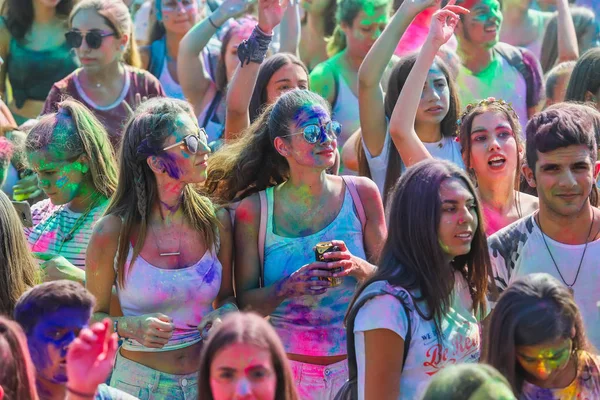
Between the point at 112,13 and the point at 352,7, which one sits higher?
the point at 352,7

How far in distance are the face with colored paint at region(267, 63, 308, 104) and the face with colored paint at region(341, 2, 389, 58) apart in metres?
0.93

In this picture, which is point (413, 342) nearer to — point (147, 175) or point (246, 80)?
point (147, 175)

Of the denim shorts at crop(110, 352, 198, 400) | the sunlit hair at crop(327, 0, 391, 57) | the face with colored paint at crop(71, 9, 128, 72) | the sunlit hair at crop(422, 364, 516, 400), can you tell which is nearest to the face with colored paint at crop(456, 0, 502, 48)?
the sunlit hair at crop(327, 0, 391, 57)

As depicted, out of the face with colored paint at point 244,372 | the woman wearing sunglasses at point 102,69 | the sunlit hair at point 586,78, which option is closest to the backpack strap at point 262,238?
the face with colored paint at point 244,372

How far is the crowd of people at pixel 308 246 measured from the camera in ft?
10.6

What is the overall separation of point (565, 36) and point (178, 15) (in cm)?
249

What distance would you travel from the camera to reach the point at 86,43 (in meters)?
6.31

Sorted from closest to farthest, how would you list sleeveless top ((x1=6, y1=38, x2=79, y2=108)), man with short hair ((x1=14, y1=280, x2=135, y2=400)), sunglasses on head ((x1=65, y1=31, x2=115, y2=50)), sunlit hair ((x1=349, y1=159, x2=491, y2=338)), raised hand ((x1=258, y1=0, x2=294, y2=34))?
man with short hair ((x1=14, y1=280, x2=135, y2=400)) < sunlit hair ((x1=349, y1=159, x2=491, y2=338)) < raised hand ((x1=258, y1=0, x2=294, y2=34)) < sunglasses on head ((x1=65, y1=31, x2=115, y2=50)) < sleeveless top ((x1=6, y1=38, x2=79, y2=108))

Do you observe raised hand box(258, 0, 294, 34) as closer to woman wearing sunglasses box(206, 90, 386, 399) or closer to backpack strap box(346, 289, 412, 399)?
woman wearing sunglasses box(206, 90, 386, 399)

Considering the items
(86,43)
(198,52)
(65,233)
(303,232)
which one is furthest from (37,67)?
(303,232)

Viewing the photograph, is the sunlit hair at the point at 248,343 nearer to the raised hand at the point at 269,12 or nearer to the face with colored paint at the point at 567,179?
the face with colored paint at the point at 567,179

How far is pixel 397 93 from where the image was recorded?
17.5ft

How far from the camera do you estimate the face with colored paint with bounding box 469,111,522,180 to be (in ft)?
15.9

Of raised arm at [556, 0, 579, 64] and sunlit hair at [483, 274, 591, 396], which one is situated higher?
raised arm at [556, 0, 579, 64]
